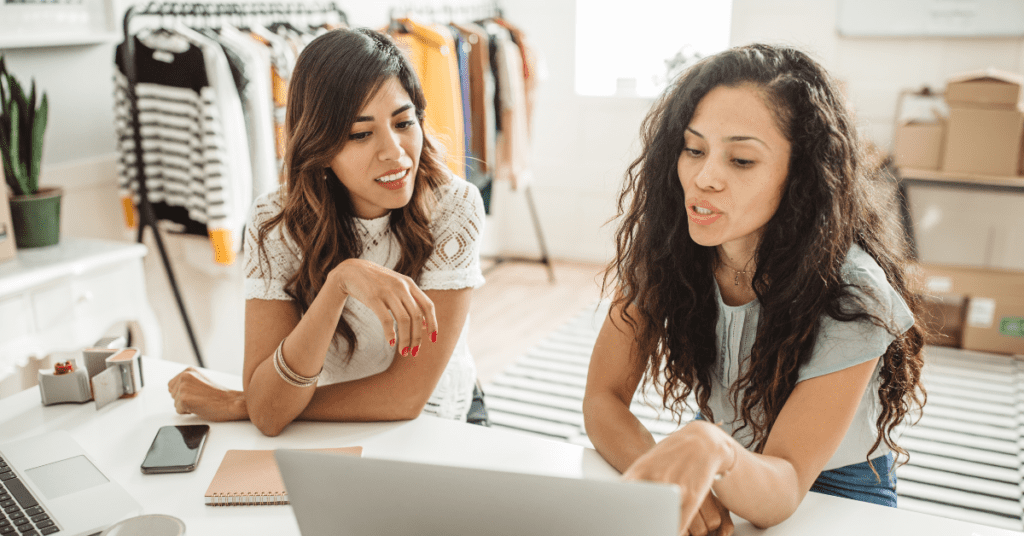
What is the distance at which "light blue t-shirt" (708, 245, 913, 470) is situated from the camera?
3.24 ft

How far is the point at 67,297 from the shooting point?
73.0 inches

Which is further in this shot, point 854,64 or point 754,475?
point 854,64

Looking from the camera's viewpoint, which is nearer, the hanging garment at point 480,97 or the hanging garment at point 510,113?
the hanging garment at point 480,97

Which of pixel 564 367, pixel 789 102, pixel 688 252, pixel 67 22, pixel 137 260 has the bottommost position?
pixel 564 367

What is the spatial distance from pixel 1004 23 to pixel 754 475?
3217 mm

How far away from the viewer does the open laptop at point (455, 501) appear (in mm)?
636

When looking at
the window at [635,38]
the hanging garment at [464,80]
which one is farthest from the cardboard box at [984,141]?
the hanging garment at [464,80]

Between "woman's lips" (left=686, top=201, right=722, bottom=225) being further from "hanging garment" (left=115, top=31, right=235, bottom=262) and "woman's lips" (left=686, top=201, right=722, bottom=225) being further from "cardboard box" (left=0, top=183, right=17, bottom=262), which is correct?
"cardboard box" (left=0, top=183, right=17, bottom=262)

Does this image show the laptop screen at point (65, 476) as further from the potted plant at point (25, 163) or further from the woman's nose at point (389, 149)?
the potted plant at point (25, 163)

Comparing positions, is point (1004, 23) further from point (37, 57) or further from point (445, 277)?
point (37, 57)

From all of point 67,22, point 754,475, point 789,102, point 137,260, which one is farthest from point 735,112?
point 67,22

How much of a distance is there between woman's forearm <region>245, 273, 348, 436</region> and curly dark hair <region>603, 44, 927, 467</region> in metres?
0.46

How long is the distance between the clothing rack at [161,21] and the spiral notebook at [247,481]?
1.35m

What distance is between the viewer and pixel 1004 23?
3.20 metres
